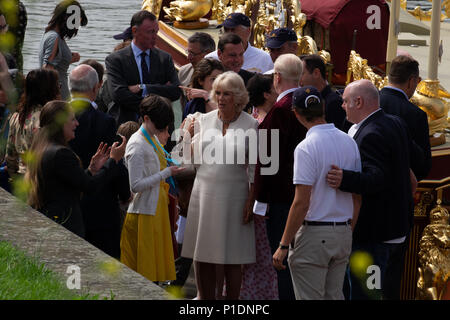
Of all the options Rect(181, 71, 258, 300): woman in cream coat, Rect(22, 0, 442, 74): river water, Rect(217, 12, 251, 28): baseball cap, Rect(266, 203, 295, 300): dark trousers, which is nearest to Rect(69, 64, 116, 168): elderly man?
Rect(181, 71, 258, 300): woman in cream coat

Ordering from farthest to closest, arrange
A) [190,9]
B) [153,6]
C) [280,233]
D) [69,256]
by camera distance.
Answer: [153,6] < [190,9] < [280,233] < [69,256]

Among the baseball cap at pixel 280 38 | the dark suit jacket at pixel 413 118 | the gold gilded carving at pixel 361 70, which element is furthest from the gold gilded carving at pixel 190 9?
the dark suit jacket at pixel 413 118

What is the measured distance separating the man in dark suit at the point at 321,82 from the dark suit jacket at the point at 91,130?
4.24ft

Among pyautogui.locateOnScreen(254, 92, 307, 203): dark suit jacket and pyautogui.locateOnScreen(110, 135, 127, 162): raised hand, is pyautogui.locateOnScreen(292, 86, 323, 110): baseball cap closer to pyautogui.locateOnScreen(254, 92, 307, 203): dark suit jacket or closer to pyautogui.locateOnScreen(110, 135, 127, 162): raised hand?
pyautogui.locateOnScreen(254, 92, 307, 203): dark suit jacket

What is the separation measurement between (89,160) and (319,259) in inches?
75.3

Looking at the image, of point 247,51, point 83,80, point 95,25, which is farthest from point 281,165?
point 95,25

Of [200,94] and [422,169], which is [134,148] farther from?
[422,169]

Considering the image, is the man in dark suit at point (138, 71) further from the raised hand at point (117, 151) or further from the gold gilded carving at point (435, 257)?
the gold gilded carving at point (435, 257)

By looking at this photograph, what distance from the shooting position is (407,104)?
6.01 metres

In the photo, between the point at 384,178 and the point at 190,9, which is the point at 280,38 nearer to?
the point at 384,178

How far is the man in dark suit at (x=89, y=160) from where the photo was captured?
20.0 ft

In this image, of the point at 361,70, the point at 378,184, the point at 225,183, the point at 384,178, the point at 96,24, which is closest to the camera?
the point at 378,184

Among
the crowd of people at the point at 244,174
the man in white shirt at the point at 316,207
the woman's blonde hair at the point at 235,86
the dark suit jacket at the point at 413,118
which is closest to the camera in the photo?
the man in white shirt at the point at 316,207

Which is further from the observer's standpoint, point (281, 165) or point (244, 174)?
point (244, 174)
